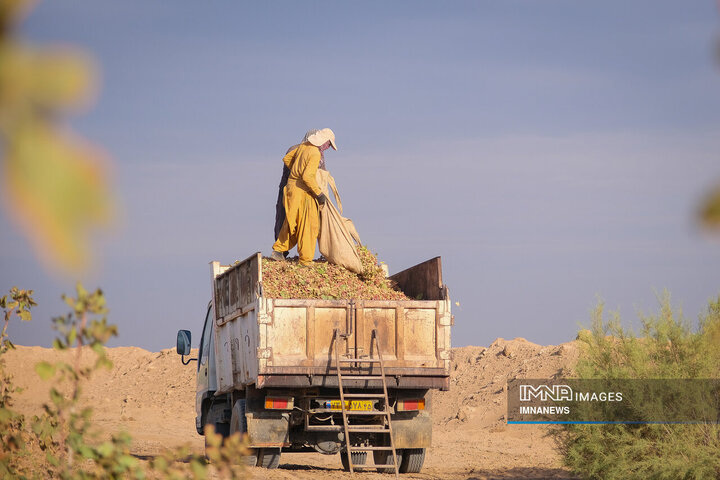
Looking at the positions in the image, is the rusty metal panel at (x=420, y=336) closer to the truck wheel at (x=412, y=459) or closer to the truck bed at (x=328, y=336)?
the truck bed at (x=328, y=336)

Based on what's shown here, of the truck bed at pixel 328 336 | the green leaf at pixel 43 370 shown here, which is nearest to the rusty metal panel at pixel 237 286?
the truck bed at pixel 328 336

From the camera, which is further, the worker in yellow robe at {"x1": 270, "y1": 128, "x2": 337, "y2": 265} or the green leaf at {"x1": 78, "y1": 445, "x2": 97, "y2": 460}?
the worker in yellow robe at {"x1": 270, "y1": 128, "x2": 337, "y2": 265}

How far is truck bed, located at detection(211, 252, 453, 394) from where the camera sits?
986 centimetres

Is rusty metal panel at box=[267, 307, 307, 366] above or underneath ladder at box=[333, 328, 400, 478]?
above

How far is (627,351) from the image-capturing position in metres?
10.6

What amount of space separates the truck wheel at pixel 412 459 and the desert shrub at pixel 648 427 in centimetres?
167

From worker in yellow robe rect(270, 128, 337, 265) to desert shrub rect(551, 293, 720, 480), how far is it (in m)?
3.76

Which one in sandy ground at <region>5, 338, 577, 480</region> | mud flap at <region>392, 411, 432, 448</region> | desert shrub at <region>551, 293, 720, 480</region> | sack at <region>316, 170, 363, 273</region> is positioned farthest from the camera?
sandy ground at <region>5, 338, 577, 480</region>

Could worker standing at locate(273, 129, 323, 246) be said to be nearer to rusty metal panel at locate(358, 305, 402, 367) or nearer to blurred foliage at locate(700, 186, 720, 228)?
rusty metal panel at locate(358, 305, 402, 367)

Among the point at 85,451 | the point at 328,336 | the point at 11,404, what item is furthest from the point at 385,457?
the point at 85,451

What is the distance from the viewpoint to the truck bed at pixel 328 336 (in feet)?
32.3

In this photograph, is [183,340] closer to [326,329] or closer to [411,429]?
[326,329]

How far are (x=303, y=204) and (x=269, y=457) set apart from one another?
3377 mm

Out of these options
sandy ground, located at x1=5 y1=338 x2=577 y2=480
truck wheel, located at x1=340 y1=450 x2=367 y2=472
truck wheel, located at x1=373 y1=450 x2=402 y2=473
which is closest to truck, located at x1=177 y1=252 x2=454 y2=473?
truck wheel, located at x1=373 y1=450 x2=402 y2=473
